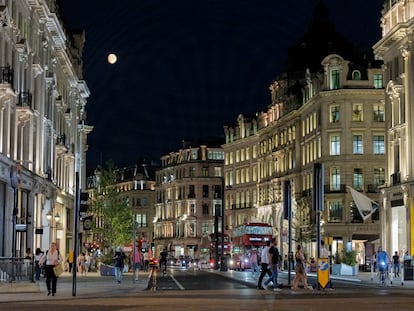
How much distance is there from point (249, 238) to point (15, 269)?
141 feet

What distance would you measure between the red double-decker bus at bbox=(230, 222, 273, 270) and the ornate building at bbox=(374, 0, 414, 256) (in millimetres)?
9644

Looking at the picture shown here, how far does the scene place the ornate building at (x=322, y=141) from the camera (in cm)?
9406

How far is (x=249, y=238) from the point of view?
75188mm

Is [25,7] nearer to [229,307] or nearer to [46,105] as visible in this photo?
[46,105]

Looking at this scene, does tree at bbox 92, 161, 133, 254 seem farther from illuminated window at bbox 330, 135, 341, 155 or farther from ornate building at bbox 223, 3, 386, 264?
illuminated window at bbox 330, 135, 341, 155

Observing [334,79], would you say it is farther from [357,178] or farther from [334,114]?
[357,178]

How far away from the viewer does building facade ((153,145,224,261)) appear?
16562cm

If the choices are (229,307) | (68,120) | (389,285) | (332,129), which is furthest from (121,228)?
(229,307)

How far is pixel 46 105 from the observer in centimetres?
6681

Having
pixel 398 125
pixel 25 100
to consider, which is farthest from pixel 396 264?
pixel 25 100

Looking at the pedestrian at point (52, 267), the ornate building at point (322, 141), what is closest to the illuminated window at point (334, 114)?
the ornate building at point (322, 141)

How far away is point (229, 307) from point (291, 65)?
92677 millimetres

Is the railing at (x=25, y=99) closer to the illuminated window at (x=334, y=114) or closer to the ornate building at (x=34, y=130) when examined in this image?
the ornate building at (x=34, y=130)

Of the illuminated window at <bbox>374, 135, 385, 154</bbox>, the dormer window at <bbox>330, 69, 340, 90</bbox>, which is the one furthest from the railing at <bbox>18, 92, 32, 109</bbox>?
the illuminated window at <bbox>374, 135, 385, 154</bbox>
